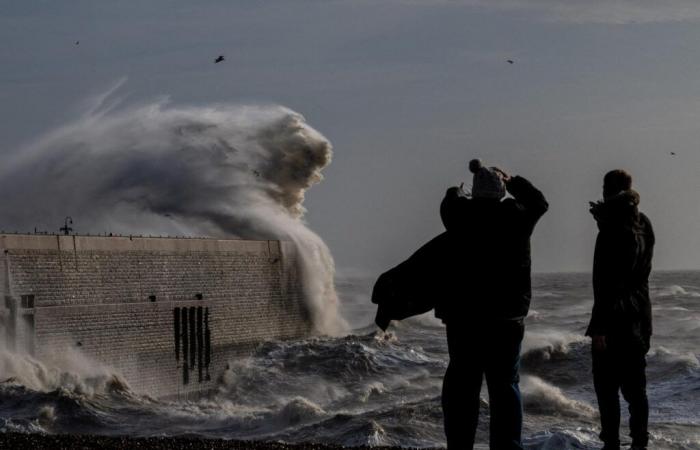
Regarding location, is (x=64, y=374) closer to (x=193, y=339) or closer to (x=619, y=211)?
(x=193, y=339)

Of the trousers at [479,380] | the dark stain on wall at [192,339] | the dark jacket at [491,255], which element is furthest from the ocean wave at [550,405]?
the dark jacket at [491,255]

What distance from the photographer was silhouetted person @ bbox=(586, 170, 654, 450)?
7562 millimetres

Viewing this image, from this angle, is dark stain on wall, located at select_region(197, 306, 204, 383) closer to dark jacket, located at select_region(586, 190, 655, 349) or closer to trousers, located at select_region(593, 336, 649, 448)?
trousers, located at select_region(593, 336, 649, 448)

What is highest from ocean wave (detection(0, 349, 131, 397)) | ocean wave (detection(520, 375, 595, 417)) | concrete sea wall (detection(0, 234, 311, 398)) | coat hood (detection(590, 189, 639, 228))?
coat hood (detection(590, 189, 639, 228))

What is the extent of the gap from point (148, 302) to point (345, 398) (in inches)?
227

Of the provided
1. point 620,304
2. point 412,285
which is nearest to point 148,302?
A: point 620,304

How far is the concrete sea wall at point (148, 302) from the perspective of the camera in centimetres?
2588

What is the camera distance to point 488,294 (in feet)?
20.9

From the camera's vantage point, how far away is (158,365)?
1177 inches

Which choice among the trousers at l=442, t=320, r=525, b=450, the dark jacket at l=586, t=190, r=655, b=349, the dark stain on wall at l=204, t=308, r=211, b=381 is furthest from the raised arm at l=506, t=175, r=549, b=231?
the dark stain on wall at l=204, t=308, r=211, b=381

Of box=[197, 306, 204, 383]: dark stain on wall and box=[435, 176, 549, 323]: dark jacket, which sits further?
box=[197, 306, 204, 383]: dark stain on wall

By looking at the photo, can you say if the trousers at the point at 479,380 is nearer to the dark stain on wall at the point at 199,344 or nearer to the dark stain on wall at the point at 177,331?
Result: the dark stain on wall at the point at 177,331

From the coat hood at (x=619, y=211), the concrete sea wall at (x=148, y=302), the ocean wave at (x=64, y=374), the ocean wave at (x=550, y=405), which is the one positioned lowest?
the ocean wave at (x=550, y=405)

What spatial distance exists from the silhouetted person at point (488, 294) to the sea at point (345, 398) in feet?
22.9
